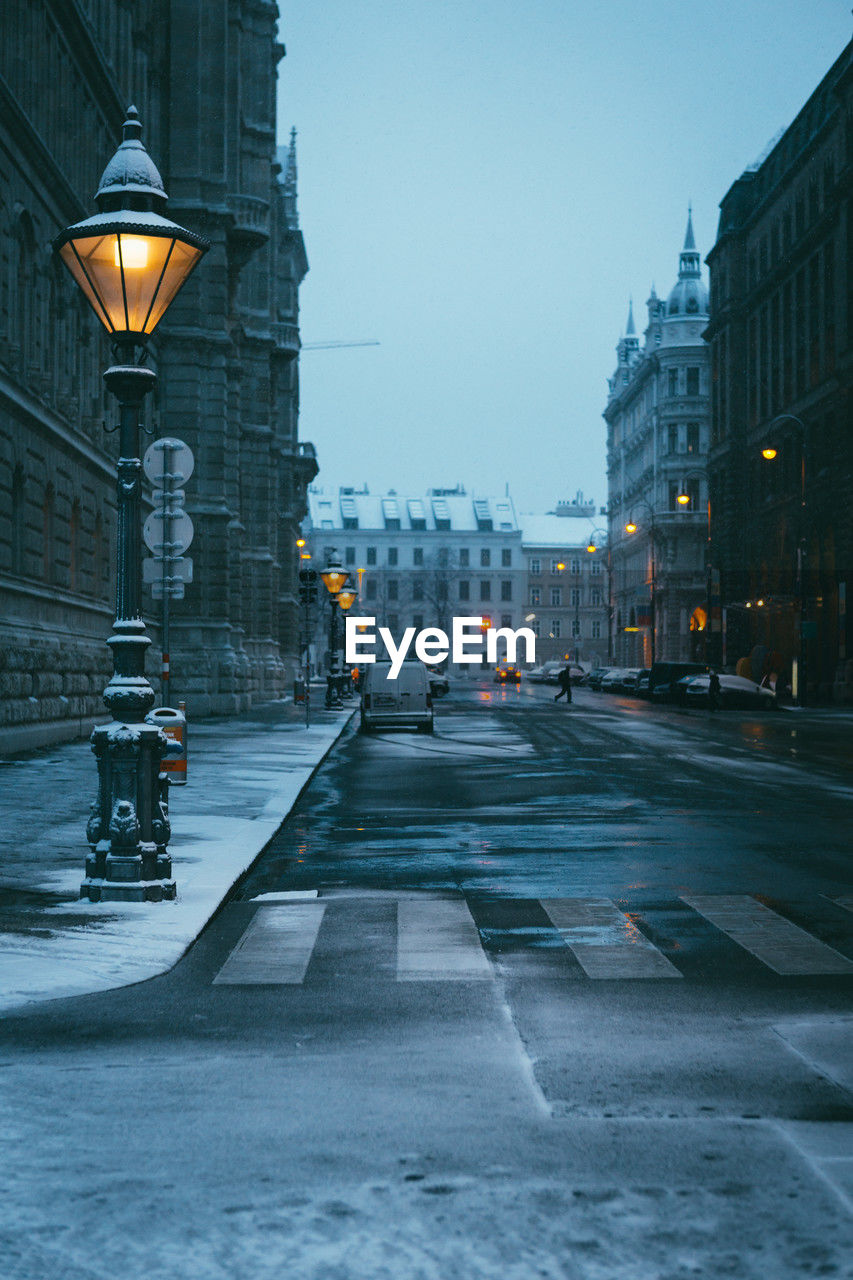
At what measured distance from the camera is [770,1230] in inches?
167

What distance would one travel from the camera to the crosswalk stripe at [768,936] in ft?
27.3

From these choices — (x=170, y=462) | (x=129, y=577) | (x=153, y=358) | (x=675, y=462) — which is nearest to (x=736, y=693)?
(x=153, y=358)

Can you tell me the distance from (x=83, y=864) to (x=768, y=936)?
16.8 feet

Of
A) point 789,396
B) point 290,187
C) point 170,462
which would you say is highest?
point 290,187

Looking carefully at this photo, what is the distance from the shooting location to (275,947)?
8969mm

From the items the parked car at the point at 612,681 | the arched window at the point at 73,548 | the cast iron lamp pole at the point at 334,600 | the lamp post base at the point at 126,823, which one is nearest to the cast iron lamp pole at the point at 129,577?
the lamp post base at the point at 126,823

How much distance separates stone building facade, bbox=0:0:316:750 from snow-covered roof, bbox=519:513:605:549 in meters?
87.0

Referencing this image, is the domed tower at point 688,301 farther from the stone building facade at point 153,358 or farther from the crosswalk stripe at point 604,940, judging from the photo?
the crosswalk stripe at point 604,940

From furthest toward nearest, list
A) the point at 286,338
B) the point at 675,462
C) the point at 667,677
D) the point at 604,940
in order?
the point at 675,462 < the point at 286,338 < the point at 667,677 < the point at 604,940

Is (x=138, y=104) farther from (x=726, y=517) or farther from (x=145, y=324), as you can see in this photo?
(x=726, y=517)

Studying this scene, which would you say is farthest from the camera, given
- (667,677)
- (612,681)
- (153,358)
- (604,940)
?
(612,681)

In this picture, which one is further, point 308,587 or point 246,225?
point 246,225

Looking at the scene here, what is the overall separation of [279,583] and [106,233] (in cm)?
6214

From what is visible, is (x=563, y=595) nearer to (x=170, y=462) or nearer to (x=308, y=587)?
→ (x=308, y=587)
